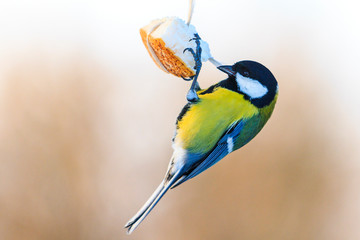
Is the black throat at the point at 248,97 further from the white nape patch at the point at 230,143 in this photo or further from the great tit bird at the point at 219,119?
the white nape patch at the point at 230,143

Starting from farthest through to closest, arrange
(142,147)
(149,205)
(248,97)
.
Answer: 1. (142,147)
2. (248,97)
3. (149,205)

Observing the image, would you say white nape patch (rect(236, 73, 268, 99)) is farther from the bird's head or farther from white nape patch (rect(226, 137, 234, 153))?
white nape patch (rect(226, 137, 234, 153))

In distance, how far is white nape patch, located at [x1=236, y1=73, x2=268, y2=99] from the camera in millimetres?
927

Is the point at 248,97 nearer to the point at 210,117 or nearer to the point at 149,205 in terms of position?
the point at 210,117

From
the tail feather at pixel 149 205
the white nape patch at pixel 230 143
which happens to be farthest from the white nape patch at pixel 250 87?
the tail feather at pixel 149 205

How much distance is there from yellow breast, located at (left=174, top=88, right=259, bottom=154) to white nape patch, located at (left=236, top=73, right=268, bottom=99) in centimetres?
3

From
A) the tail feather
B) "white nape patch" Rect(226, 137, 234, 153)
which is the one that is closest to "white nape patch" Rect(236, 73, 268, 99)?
"white nape patch" Rect(226, 137, 234, 153)

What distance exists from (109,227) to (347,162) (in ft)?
4.24

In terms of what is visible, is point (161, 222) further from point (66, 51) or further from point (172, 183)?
point (172, 183)

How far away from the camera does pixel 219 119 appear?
100 centimetres

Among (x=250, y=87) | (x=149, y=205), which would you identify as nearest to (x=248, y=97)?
(x=250, y=87)

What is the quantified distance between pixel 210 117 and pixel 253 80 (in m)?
0.14

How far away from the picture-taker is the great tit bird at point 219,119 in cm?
93

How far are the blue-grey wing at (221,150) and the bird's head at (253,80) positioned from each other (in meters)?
0.08
